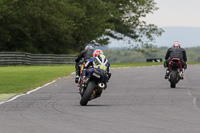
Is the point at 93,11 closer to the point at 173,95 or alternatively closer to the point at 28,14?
the point at 28,14

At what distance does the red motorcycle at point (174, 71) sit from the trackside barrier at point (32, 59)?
32.4m

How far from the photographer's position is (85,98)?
15.0m

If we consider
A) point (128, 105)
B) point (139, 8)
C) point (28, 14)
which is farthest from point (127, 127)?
point (139, 8)

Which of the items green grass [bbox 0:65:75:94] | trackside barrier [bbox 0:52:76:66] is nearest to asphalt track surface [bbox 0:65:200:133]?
green grass [bbox 0:65:75:94]

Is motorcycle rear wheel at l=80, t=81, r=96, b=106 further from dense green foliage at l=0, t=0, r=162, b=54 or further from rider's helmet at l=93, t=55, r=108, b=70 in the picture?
dense green foliage at l=0, t=0, r=162, b=54

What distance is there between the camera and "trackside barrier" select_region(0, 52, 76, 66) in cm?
5356

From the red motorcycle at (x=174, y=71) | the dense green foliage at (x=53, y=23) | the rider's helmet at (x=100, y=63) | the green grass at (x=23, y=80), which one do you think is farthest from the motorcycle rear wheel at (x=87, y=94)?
the dense green foliage at (x=53, y=23)

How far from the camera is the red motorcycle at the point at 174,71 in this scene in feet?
72.1

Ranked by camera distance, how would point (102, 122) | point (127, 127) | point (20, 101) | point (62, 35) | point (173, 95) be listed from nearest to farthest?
point (127, 127)
point (102, 122)
point (20, 101)
point (173, 95)
point (62, 35)

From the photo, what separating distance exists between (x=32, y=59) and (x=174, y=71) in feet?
115

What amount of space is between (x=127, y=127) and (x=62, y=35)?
164 ft

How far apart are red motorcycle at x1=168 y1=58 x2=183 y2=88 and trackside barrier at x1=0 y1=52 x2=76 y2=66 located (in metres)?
32.4

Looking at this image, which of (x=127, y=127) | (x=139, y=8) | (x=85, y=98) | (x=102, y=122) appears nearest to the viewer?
(x=127, y=127)

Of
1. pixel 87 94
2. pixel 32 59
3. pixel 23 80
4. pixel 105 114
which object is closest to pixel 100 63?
pixel 87 94
